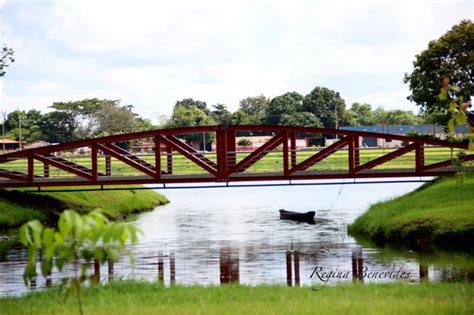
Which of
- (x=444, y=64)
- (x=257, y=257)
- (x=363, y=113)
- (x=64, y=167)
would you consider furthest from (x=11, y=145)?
(x=257, y=257)

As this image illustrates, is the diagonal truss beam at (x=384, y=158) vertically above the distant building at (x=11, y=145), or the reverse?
the distant building at (x=11, y=145)

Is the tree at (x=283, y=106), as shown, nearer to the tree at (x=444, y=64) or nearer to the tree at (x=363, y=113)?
the tree at (x=363, y=113)

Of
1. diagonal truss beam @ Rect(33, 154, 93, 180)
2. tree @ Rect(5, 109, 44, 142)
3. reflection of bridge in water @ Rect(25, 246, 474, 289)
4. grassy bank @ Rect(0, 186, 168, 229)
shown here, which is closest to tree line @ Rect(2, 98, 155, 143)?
tree @ Rect(5, 109, 44, 142)

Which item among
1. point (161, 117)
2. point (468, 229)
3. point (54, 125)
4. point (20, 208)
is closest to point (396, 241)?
point (468, 229)

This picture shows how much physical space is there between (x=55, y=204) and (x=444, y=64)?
2547 centimetres

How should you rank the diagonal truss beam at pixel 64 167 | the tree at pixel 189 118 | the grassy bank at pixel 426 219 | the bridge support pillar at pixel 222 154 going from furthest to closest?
the tree at pixel 189 118
the diagonal truss beam at pixel 64 167
the bridge support pillar at pixel 222 154
the grassy bank at pixel 426 219

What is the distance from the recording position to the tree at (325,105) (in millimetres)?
119062

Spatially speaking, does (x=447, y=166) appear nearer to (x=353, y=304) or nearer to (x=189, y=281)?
(x=189, y=281)

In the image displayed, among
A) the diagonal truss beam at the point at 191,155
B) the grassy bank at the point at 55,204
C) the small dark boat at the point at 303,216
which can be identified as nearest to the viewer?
the diagonal truss beam at the point at 191,155

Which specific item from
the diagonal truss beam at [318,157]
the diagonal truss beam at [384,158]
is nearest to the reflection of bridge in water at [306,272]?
the diagonal truss beam at [318,157]

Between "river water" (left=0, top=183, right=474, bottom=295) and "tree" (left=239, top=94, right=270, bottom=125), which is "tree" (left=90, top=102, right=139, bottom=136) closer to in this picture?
"tree" (left=239, top=94, right=270, bottom=125)

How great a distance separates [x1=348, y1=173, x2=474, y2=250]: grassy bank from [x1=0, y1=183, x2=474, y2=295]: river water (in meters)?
1.13

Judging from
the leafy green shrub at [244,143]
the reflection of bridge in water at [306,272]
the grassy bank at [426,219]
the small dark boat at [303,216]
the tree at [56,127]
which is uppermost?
the tree at [56,127]

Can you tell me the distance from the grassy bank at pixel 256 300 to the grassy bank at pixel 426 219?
7891mm
